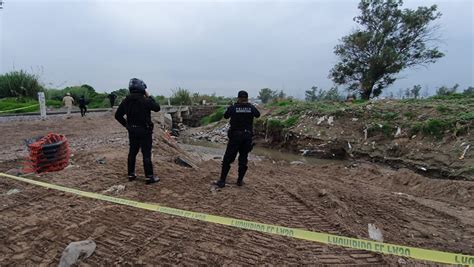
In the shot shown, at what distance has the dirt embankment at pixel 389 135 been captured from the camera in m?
11.2

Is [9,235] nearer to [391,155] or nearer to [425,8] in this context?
[391,155]

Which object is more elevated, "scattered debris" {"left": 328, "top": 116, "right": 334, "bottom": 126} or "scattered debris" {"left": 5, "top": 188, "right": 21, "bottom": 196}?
"scattered debris" {"left": 328, "top": 116, "right": 334, "bottom": 126}

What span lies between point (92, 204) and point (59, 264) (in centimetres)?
156

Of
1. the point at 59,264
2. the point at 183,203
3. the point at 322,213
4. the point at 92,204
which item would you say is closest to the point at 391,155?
the point at 322,213

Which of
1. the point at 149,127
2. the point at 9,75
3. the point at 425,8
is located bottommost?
the point at 149,127

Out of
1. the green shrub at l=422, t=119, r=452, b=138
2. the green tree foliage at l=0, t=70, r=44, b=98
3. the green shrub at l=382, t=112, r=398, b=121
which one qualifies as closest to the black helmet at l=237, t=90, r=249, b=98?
the green shrub at l=422, t=119, r=452, b=138

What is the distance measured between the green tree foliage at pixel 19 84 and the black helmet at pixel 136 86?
27.5m

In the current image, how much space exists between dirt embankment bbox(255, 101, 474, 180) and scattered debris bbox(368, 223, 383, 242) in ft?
25.3

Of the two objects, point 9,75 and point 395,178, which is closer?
point 395,178

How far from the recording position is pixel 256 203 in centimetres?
496

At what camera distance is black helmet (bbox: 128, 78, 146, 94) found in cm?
536

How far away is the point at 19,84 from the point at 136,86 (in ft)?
93.0

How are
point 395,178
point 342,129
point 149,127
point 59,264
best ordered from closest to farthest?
point 59,264 < point 149,127 < point 395,178 < point 342,129

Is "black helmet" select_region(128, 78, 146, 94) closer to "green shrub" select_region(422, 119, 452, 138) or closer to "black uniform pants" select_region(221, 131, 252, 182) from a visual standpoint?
"black uniform pants" select_region(221, 131, 252, 182)
